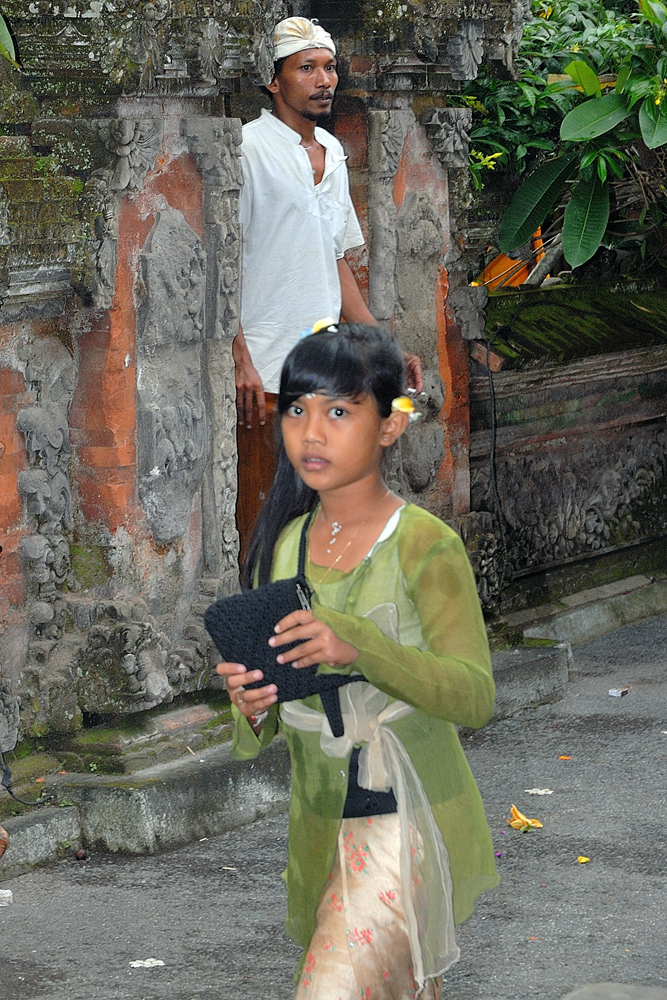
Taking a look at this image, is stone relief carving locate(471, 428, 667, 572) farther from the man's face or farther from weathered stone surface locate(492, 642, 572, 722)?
the man's face

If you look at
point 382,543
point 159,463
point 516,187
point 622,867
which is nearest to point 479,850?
point 382,543

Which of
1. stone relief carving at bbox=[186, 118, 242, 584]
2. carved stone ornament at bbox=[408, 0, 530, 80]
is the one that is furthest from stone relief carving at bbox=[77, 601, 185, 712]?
carved stone ornament at bbox=[408, 0, 530, 80]

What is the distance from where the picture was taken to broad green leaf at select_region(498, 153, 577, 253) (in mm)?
8133

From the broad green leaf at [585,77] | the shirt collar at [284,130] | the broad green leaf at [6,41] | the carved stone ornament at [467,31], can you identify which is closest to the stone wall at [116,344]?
the shirt collar at [284,130]

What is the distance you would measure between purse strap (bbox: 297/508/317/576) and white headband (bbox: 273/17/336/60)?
10.9 ft

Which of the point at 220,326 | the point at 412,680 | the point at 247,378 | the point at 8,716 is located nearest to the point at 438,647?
the point at 412,680

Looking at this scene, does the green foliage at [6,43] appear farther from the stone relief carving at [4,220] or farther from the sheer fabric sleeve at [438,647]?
the sheer fabric sleeve at [438,647]

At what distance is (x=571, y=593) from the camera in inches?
338

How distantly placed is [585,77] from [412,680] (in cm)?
556

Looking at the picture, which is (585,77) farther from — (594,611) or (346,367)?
(346,367)

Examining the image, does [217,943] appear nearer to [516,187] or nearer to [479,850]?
[479,850]

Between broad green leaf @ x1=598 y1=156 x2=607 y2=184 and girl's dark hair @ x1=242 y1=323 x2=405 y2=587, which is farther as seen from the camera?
broad green leaf @ x1=598 y1=156 x2=607 y2=184

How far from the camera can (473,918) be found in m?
5.05

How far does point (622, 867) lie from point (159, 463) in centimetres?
204
